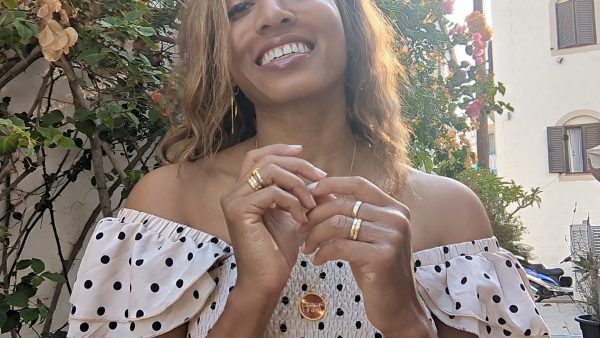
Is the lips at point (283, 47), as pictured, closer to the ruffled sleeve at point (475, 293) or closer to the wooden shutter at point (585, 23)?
the ruffled sleeve at point (475, 293)

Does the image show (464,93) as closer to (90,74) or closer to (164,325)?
(90,74)

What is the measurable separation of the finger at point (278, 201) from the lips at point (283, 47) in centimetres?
32

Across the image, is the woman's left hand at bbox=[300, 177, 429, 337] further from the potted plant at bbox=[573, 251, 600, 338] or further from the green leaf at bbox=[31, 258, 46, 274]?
the potted plant at bbox=[573, 251, 600, 338]

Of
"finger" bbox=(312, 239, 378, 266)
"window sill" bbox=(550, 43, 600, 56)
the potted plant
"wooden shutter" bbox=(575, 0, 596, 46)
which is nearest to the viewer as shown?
"finger" bbox=(312, 239, 378, 266)

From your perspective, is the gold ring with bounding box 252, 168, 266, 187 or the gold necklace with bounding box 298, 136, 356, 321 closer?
the gold ring with bounding box 252, 168, 266, 187

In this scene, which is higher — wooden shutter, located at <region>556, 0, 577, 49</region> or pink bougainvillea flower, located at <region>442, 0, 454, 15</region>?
wooden shutter, located at <region>556, 0, 577, 49</region>

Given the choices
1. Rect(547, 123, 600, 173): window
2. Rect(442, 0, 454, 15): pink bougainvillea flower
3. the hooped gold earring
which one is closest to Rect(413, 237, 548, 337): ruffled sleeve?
the hooped gold earring

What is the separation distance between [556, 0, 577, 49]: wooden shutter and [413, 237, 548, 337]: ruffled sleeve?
14231 mm

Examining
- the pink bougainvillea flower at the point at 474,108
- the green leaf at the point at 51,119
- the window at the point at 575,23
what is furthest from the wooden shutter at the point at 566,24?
the green leaf at the point at 51,119

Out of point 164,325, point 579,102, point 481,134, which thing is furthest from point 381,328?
point 579,102

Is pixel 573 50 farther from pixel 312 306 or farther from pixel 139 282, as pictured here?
pixel 139 282

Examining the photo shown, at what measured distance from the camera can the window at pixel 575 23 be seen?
Result: 43.3 ft

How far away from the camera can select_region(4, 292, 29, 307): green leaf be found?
1438 mm

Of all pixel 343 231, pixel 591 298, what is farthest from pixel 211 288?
pixel 591 298
